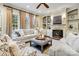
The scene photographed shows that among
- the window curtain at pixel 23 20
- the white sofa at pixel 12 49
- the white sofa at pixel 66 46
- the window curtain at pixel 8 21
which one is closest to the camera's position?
the white sofa at pixel 66 46

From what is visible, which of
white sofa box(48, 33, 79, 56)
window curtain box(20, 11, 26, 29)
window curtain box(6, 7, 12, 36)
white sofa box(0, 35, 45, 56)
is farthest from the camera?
window curtain box(20, 11, 26, 29)

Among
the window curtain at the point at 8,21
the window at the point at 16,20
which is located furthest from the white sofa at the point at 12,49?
the window at the point at 16,20

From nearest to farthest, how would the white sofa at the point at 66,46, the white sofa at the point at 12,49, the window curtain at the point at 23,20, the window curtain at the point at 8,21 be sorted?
the white sofa at the point at 66,46, the white sofa at the point at 12,49, the window curtain at the point at 8,21, the window curtain at the point at 23,20

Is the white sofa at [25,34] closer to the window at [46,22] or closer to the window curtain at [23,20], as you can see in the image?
the window curtain at [23,20]

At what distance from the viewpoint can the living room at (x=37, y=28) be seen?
2057mm

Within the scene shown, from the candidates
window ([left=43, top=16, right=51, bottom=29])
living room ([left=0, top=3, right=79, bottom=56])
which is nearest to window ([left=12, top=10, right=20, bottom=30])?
living room ([left=0, top=3, right=79, bottom=56])

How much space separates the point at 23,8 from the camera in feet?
7.05

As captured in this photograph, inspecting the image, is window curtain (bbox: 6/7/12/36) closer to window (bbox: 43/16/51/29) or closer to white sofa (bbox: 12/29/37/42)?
white sofa (bbox: 12/29/37/42)

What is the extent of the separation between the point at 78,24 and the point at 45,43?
2.34 ft

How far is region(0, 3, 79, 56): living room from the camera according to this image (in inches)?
81.0

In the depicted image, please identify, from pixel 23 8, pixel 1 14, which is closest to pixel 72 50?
pixel 23 8

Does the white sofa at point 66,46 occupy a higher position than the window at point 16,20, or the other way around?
the window at point 16,20

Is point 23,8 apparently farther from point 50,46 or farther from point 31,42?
point 50,46

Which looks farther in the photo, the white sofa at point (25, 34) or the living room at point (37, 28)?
the white sofa at point (25, 34)
